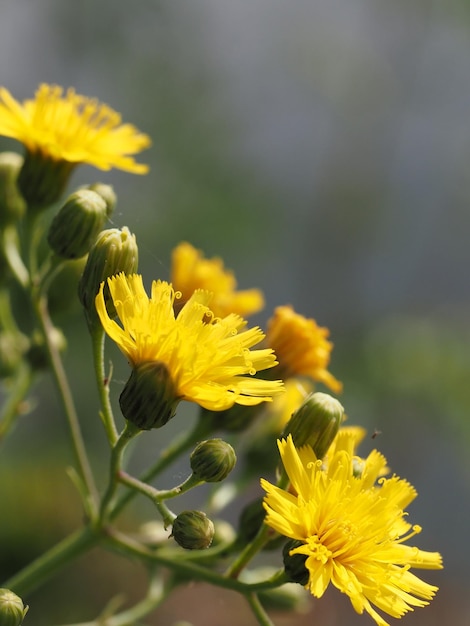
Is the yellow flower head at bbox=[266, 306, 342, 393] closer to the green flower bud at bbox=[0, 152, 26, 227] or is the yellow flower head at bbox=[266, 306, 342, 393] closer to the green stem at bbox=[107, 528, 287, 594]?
the green stem at bbox=[107, 528, 287, 594]

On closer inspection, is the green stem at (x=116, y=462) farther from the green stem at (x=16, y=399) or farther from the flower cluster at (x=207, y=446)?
the green stem at (x=16, y=399)

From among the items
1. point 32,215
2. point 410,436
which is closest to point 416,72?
point 410,436

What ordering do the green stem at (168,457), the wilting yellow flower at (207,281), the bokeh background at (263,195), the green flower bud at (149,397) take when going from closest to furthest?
the green flower bud at (149,397) < the green stem at (168,457) < the wilting yellow flower at (207,281) < the bokeh background at (263,195)

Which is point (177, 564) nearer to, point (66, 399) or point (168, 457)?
point (168, 457)

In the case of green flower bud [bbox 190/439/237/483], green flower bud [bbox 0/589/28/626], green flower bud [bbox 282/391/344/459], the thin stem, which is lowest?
green flower bud [bbox 0/589/28/626]

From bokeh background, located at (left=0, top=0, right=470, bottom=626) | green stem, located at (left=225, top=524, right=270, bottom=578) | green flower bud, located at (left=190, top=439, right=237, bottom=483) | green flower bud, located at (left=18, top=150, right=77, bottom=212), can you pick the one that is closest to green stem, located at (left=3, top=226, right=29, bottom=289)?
green flower bud, located at (left=18, top=150, right=77, bottom=212)

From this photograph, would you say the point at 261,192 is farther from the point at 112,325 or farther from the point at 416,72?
the point at 112,325

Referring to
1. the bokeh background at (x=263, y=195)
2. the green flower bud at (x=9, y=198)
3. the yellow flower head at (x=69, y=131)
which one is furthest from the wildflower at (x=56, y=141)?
the bokeh background at (x=263, y=195)
